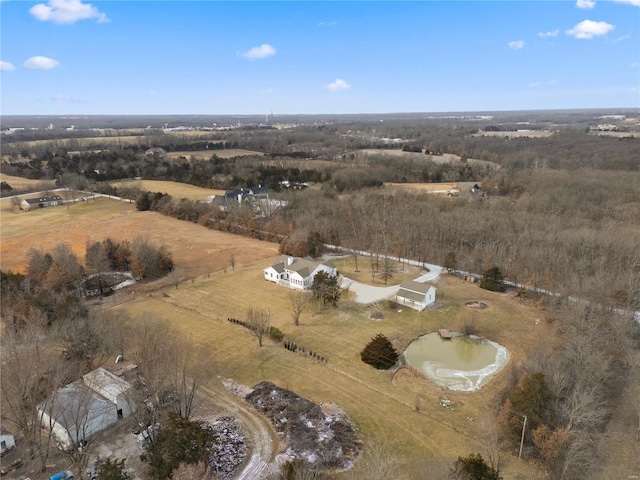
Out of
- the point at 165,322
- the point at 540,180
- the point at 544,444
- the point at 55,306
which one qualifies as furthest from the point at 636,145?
the point at 55,306

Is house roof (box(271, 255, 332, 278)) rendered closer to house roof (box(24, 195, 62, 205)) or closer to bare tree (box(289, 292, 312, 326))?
bare tree (box(289, 292, 312, 326))

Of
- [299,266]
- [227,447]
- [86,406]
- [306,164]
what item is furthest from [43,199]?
[227,447]

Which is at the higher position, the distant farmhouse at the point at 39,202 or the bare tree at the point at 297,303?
the distant farmhouse at the point at 39,202

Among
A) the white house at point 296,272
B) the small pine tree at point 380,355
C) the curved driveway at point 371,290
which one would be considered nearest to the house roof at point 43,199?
the white house at point 296,272

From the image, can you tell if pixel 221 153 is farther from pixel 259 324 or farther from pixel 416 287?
pixel 259 324

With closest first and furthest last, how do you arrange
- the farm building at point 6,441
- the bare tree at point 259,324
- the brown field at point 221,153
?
1. the farm building at point 6,441
2. the bare tree at point 259,324
3. the brown field at point 221,153

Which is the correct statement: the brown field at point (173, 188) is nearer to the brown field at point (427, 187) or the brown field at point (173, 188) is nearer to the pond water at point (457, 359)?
the brown field at point (427, 187)
